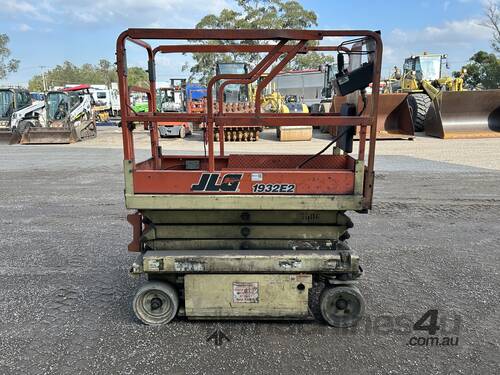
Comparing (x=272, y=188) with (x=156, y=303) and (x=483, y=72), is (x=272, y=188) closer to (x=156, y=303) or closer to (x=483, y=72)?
(x=156, y=303)

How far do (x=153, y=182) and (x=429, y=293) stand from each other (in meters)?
2.67

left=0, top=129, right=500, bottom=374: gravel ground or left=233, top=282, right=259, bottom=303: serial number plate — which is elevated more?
left=233, top=282, right=259, bottom=303: serial number plate

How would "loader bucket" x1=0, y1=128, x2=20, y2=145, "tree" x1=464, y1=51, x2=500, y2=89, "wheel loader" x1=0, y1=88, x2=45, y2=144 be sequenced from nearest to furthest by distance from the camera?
"loader bucket" x1=0, y1=128, x2=20, y2=145 → "wheel loader" x1=0, y1=88, x2=45, y2=144 → "tree" x1=464, y1=51, x2=500, y2=89

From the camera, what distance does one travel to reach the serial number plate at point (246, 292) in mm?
3111

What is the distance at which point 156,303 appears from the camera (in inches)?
128

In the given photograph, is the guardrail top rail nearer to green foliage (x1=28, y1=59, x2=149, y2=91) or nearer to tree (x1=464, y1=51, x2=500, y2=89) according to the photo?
tree (x1=464, y1=51, x2=500, y2=89)

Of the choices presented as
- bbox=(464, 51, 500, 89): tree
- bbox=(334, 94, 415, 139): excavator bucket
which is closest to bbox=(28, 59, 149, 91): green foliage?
bbox=(464, 51, 500, 89): tree

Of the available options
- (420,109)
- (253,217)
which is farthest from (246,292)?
(420,109)

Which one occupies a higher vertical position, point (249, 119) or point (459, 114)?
point (249, 119)

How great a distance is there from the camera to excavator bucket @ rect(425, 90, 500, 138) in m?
15.6

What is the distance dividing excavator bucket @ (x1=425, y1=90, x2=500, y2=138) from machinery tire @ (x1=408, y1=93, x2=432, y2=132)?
153cm

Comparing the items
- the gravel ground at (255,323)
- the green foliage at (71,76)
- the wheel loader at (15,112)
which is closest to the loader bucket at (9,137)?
the wheel loader at (15,112)

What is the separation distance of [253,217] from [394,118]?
46.9 feet

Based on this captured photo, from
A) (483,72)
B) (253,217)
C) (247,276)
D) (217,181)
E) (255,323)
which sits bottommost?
(255,323)
